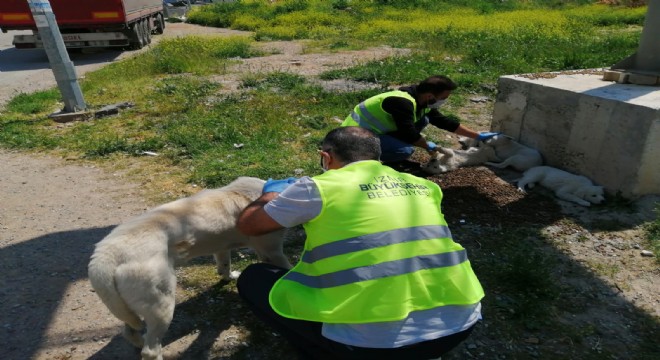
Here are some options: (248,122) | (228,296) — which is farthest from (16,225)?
(248,122)

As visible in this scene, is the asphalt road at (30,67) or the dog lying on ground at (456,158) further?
the asphalt road at (30,67)

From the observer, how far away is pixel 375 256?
1.93 m

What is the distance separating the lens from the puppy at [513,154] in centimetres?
530

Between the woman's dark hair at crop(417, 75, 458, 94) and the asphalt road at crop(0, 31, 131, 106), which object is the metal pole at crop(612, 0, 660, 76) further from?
the asphalt road at crop(0, 31, 131, 106)

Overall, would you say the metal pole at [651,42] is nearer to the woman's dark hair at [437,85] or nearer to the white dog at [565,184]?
the white dog at [565,184]

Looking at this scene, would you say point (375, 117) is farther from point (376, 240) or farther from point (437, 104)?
point (376, 240)

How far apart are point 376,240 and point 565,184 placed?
363cm

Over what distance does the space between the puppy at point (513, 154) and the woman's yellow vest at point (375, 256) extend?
3.57 meters

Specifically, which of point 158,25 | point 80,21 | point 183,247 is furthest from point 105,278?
point 158,25

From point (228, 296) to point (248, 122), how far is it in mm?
3938

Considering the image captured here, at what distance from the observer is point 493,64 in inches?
415

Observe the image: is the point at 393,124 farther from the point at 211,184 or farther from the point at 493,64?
the point at 493,64

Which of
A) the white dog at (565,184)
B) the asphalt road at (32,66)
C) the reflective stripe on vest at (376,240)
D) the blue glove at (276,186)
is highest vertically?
the reflective stripe on vest at (376,240)

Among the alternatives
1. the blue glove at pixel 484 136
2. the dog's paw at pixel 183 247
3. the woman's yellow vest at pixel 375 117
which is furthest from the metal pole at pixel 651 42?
the dog's paw at pixel 183 247
